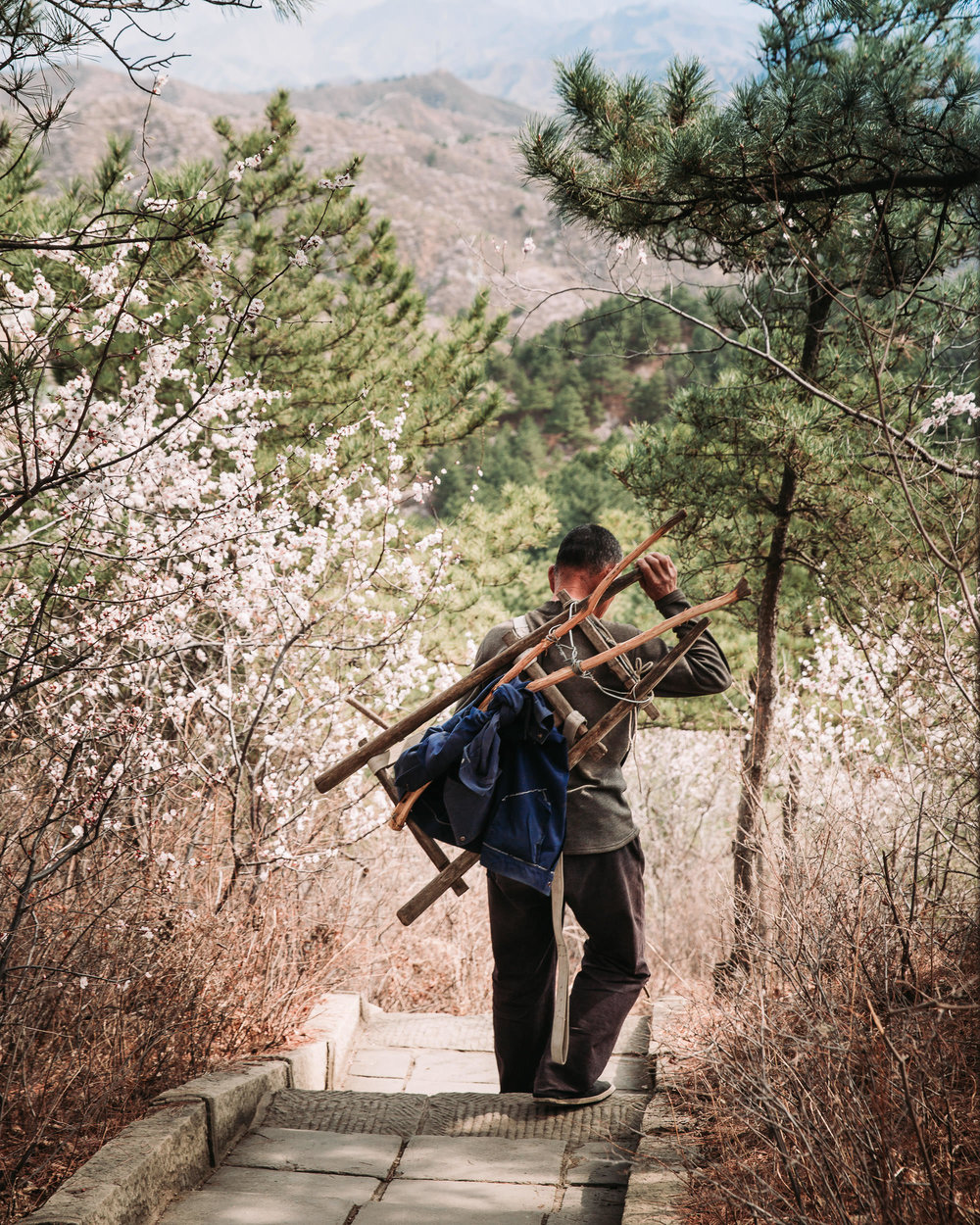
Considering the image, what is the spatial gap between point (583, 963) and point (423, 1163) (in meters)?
0.85

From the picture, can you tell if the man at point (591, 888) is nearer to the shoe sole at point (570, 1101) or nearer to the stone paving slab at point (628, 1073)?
the shoe sole at point (570, 1101)

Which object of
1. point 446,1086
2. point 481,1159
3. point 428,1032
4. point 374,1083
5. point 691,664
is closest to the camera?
point 481,1159

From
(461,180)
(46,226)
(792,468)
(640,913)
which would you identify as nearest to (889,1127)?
(640,913)

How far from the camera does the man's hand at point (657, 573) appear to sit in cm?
335

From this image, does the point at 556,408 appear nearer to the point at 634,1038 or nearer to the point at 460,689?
the point at 634,1038

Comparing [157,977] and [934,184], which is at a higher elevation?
[934,184]

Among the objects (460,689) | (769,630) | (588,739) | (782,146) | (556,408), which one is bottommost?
(588,739)

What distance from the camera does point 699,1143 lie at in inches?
108

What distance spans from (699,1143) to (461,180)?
97727 millimetres

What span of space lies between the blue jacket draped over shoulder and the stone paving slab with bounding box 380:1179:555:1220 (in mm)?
799

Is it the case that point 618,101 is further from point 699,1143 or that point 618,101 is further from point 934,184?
point 699,1143

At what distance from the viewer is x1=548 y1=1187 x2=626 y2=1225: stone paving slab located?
2568mm

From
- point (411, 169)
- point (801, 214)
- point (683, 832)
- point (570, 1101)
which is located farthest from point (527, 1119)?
point (411, 169)

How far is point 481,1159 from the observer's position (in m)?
2.98
